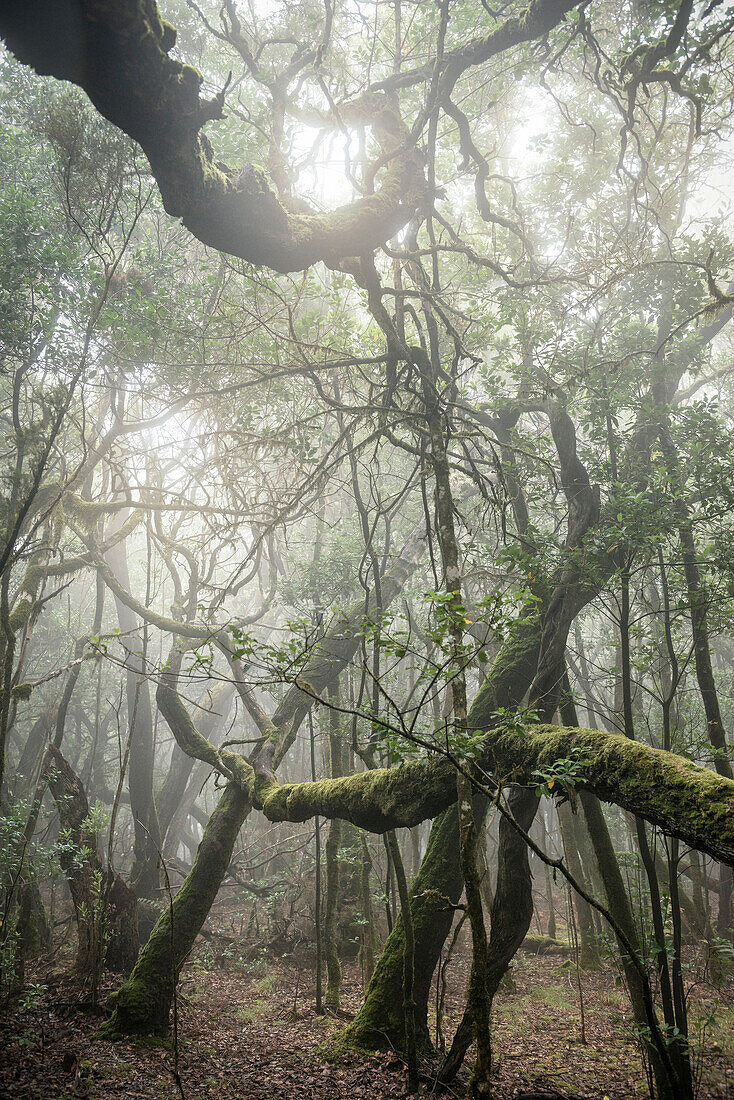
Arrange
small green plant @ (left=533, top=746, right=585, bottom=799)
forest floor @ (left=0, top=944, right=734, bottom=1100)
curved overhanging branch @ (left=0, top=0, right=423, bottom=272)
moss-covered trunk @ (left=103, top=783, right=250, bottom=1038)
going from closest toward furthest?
curved overhanging branch @ (left=0, top=0, right=423, bottom=272), small green plant @ (left=533, top=746, right=585, bottom=799), forest floor @ (left=0, top=944, right=734, bottom=1100), moss-covered trunk @ (left=103, top=783, right=250, bottom=1038)

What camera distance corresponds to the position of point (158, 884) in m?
10.8

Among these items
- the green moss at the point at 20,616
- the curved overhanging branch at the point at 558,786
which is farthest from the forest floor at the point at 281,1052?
the green moss at the point at 20,616

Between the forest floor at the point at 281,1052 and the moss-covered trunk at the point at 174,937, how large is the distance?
25cm

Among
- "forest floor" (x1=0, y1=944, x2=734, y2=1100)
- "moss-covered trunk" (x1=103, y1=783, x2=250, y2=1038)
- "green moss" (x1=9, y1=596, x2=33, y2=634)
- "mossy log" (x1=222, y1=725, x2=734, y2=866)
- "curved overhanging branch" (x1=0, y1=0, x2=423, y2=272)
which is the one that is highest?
"curved overhanging branch" (x1=0, y1=0, x2=423, y2=272)

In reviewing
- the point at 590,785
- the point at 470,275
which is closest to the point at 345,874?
the point at 590,785

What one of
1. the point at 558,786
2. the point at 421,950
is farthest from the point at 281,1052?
the point at 558,786

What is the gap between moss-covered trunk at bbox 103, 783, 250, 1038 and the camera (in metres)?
5.32

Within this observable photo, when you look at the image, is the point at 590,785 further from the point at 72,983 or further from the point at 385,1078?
the point at 72,983

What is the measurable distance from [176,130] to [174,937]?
695 centimetres

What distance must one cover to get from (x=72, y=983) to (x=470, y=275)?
10.1 m

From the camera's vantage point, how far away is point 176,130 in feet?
11.5

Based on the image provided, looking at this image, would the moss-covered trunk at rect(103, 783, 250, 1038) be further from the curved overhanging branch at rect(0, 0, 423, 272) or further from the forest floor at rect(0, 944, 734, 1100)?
the curved overhanging branch at rect(0, 0, 423, 272)

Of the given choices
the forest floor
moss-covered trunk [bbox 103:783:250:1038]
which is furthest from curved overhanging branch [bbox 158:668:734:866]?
the forest floor

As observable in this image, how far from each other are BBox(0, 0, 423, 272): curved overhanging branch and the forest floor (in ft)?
19.7
